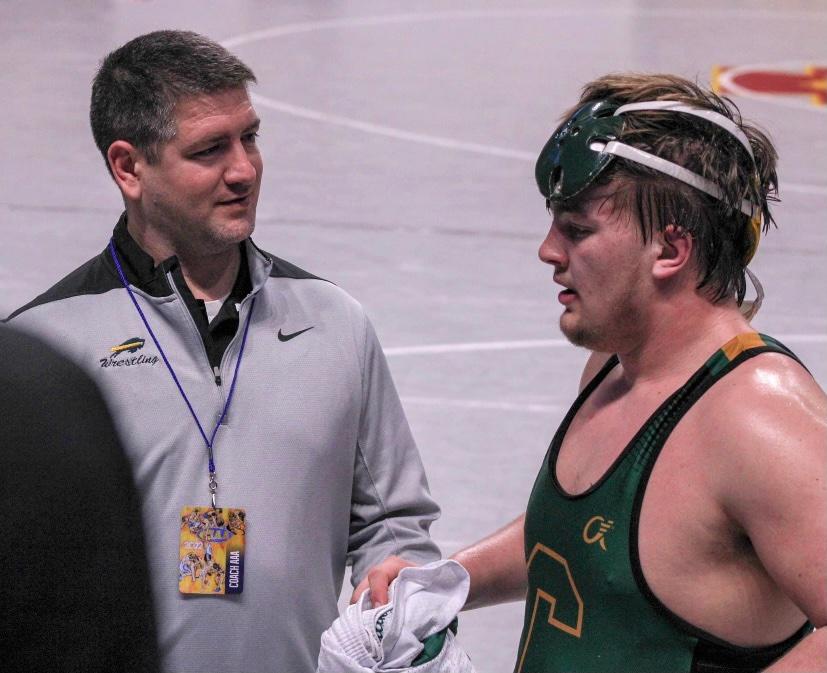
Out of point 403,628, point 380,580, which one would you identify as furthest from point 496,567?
point 403,628

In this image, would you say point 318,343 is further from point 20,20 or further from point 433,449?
point 20,20

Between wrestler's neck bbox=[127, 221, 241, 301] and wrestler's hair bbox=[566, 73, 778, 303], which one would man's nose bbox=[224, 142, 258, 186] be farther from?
wrestler's hair bbox=[566, 73, 778, 303]

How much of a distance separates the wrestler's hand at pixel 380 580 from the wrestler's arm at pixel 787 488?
752 millimetres

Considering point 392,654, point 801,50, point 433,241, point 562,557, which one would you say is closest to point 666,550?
point 562,557

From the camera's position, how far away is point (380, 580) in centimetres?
295

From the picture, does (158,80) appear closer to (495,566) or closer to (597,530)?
(495,566)

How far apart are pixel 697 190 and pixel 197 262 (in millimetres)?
1171

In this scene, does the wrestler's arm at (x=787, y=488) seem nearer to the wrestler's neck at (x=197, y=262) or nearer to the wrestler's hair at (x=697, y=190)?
the wrestler's hair at (x=697, y=190)

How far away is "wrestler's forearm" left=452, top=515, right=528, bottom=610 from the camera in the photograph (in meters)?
3.16

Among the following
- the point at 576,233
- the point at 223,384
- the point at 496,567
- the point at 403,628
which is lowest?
the point at 496,567

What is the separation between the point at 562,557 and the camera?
2.78m

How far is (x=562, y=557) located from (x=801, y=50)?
15.3 m

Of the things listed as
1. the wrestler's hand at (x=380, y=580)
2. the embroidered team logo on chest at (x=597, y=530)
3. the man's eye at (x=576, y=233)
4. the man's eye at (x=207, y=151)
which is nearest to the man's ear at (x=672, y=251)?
the man's eye at (x=576, y=233)

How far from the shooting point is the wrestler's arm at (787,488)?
2361 mm
